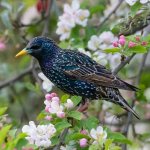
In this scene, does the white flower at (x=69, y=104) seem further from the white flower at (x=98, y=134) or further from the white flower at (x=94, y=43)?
the white flower at (x=94, y=43)

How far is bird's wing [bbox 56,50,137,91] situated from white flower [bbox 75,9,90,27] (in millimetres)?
545

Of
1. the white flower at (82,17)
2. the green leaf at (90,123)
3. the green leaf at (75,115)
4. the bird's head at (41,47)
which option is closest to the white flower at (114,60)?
the white flower at (82,17)

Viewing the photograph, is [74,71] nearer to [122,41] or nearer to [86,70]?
[86,70]

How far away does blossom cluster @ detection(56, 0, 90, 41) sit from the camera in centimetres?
582

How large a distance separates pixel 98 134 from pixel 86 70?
1263 millimetres

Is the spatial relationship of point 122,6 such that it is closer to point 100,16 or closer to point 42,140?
point 100,16

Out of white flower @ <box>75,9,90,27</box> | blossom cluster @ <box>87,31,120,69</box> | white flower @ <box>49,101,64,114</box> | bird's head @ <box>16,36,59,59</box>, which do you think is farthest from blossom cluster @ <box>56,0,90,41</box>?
white flower @ <box>49,101,64,114</box>

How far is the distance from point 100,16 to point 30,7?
1066 millimetres

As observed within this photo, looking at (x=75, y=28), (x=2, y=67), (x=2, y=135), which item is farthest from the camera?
(x=2, y=67)

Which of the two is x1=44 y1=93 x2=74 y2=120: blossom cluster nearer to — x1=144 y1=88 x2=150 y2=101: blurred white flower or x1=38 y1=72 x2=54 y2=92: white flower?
x1=38 y1=72 x2=54 y2=92: white flower

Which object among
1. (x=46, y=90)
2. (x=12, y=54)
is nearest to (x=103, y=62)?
(x=46, y=90)

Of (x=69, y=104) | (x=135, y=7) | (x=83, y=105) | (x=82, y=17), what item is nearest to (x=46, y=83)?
(x=83, y=105)

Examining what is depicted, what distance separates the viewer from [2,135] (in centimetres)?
373

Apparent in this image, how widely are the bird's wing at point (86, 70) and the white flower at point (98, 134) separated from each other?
1049mm
